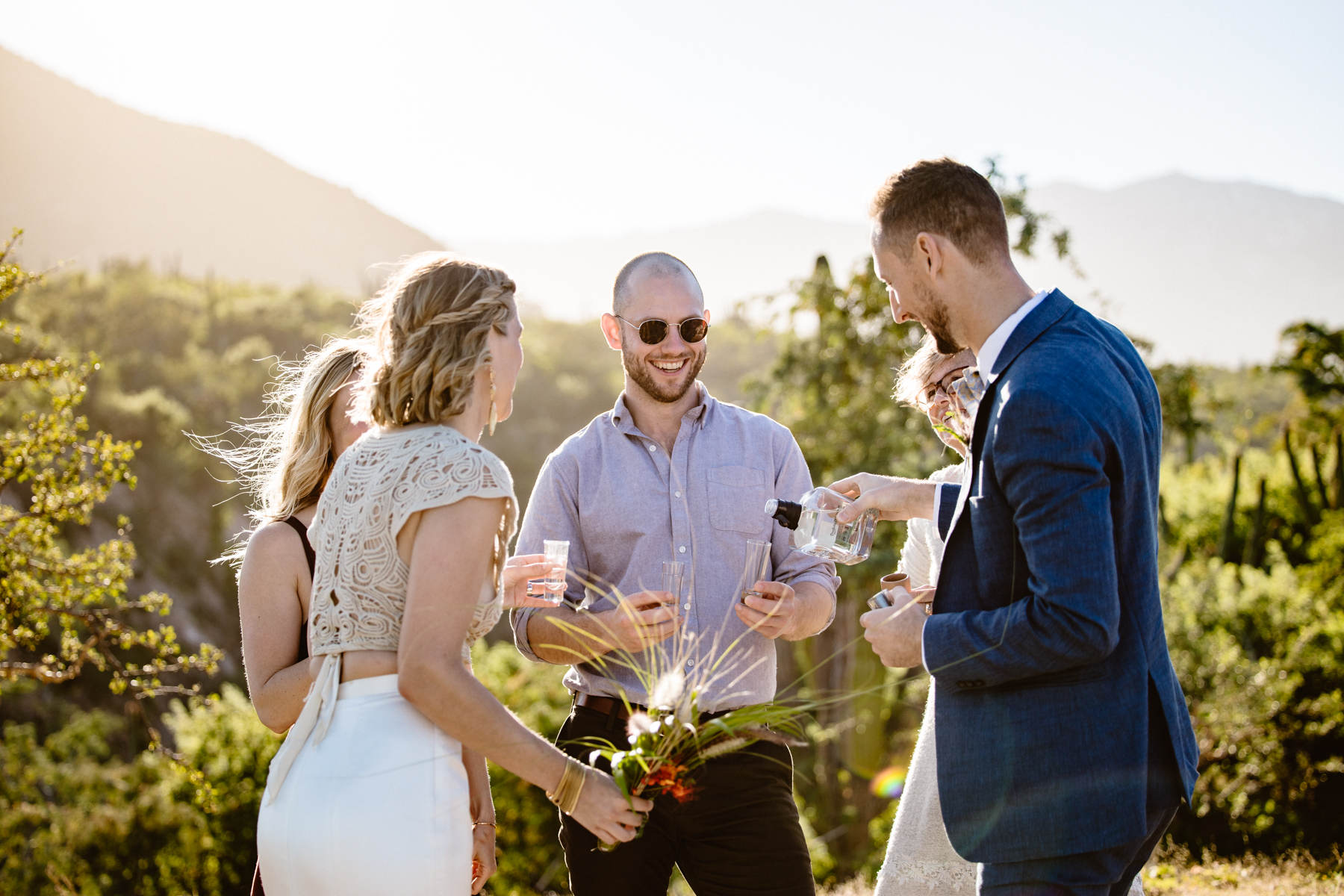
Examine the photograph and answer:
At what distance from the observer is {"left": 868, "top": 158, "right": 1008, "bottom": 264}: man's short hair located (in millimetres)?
2270

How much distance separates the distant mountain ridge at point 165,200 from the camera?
19.1m

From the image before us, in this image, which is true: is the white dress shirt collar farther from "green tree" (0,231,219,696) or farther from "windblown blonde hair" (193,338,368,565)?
"green tree" (0,231,219,696)

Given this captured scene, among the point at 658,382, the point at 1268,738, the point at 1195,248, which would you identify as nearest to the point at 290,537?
the point at 658,382

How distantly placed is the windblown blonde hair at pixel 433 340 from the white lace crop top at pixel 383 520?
2.6 inches

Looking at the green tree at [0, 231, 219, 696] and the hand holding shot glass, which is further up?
the hand holding shot glass

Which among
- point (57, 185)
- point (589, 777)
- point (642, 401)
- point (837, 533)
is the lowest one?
point (589, 777)

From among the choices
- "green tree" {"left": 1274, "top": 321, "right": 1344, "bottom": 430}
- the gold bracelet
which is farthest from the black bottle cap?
"green tree" {"left": 1274, "top": 321, "right": 1344, "bottom": 430}

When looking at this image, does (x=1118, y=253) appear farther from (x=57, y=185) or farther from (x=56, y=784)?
(x=56, y=784)

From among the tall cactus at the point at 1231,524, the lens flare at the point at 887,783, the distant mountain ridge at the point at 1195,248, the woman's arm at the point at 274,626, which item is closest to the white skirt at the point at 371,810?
the woman's arm at the point at 274,626

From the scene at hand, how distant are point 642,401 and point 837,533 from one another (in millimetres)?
958

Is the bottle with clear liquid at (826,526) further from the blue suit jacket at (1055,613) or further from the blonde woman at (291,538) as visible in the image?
the blonde woman at (291,538)

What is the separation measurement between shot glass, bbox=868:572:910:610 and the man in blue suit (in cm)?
27

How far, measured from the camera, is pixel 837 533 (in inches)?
122

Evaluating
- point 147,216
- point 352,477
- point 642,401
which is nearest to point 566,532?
point 642,401
